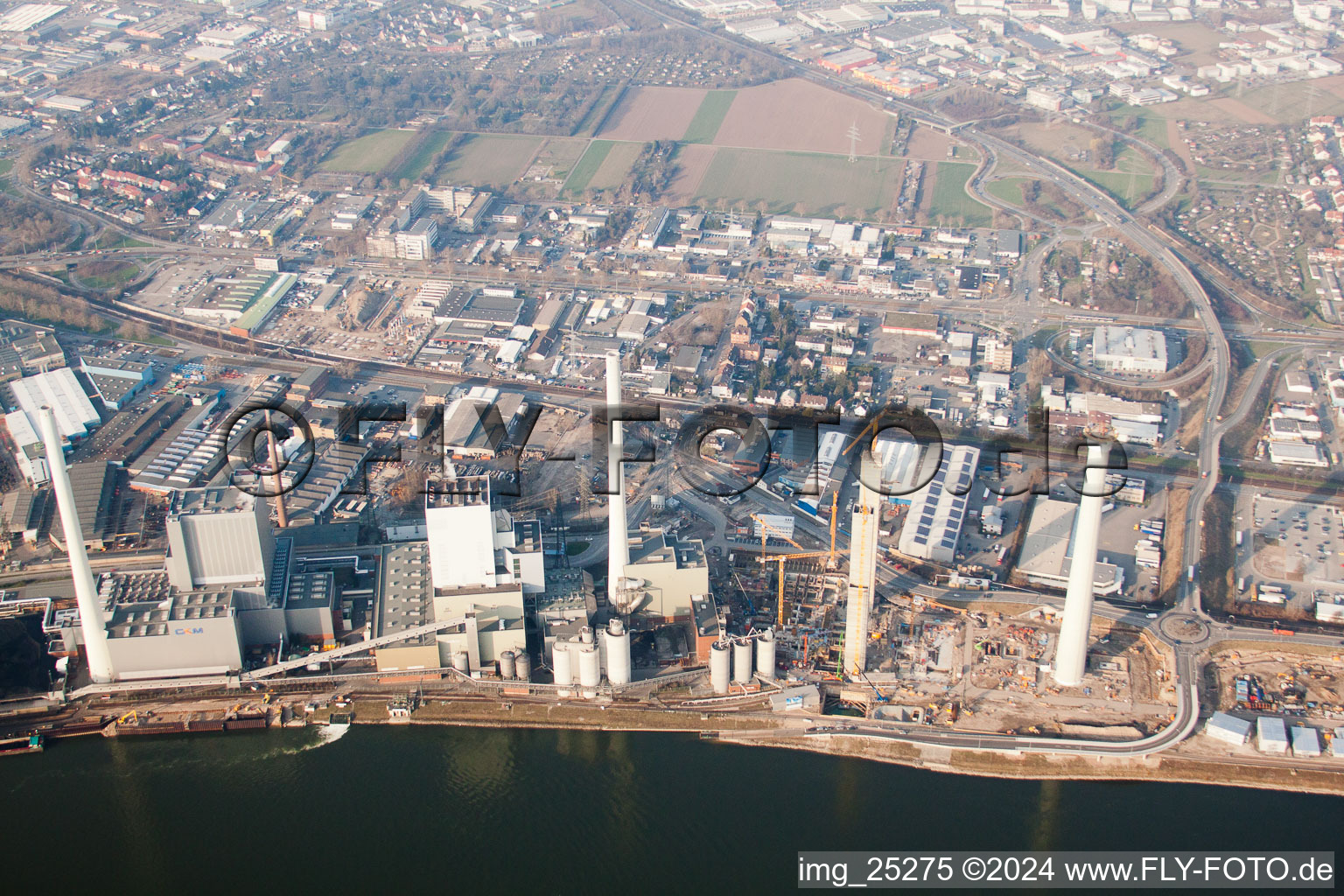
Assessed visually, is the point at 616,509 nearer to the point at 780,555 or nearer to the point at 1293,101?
the point at 780,555

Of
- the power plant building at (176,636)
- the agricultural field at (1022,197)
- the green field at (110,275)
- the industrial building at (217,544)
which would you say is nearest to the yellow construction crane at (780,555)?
the industrial building at (217,544)

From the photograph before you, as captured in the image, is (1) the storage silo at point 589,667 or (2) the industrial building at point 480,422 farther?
(2) the industrial building at point 480,422

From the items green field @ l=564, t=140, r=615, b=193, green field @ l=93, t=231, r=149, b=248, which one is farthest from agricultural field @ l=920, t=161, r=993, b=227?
green field @ l=93, t=231, r=149, b=248

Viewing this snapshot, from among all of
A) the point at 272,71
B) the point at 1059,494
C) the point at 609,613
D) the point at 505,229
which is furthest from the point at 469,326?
the point at 272,71

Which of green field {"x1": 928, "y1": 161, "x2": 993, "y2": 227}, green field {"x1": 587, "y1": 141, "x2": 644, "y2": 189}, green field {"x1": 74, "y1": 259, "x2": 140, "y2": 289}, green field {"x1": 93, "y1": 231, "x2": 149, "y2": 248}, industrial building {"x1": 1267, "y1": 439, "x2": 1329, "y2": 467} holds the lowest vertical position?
industrial building {"x1": 1267, "y1": 439, "x2": 1329, "y2": 467}

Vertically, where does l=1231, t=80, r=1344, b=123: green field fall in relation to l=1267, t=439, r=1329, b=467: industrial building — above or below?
above

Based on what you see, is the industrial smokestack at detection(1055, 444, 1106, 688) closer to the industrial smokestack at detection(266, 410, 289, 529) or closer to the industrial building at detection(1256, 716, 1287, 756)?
the industrial building at detection(1256, 716, 1287, 756)

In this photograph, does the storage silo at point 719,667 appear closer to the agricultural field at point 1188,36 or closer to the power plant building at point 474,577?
the power plant building at point 474,577
